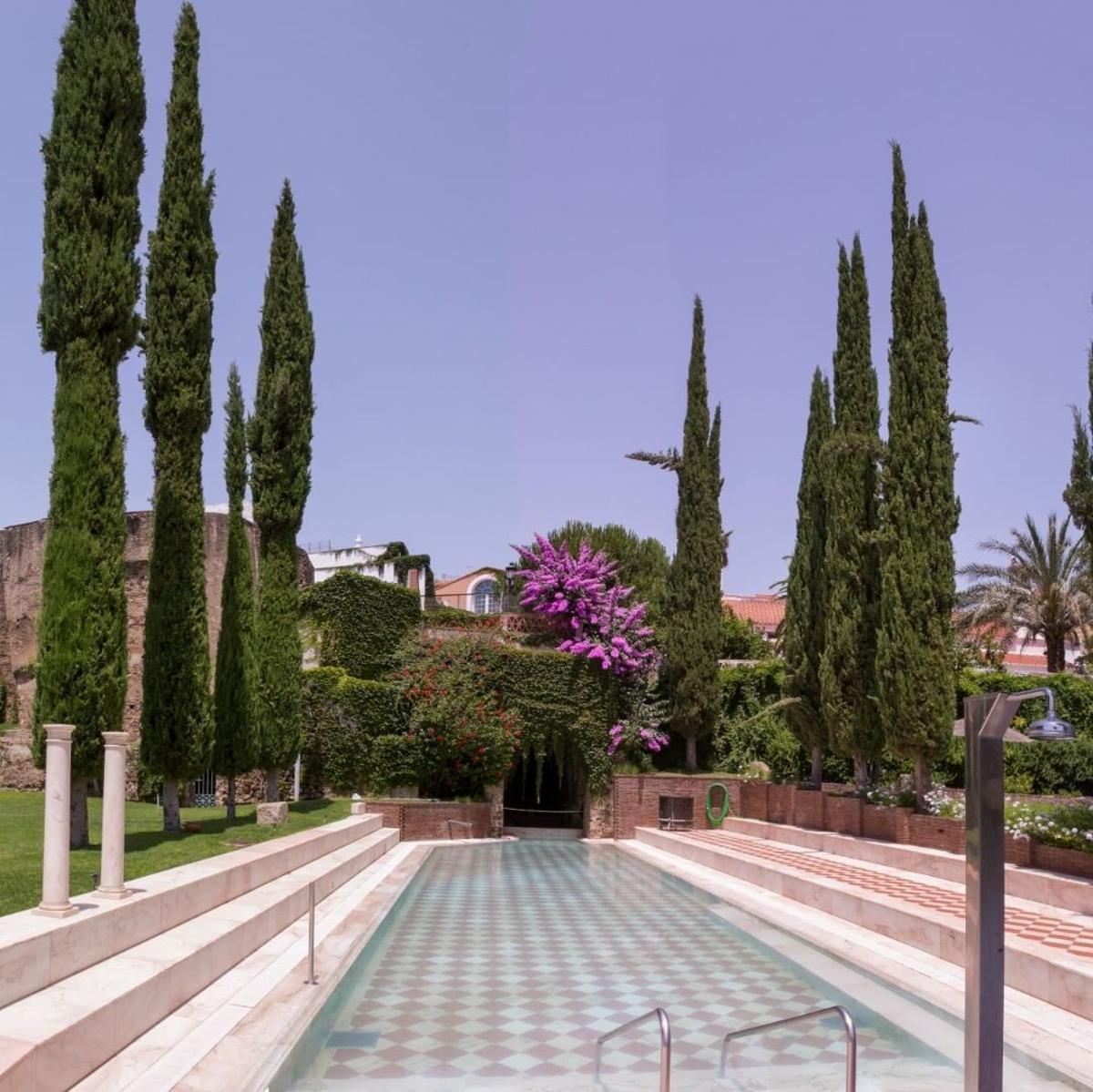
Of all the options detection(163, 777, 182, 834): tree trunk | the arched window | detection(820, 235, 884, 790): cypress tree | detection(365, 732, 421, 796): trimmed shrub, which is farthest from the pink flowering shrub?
the arched window

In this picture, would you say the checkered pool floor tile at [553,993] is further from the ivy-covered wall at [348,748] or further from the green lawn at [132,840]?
the ivy-covered wall at [348,748]

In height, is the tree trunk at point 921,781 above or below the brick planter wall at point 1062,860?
above

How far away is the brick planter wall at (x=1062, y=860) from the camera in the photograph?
12.2 meters

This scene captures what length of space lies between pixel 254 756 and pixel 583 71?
12.2 metres

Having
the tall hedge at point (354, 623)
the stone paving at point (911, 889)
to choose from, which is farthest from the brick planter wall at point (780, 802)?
the tall hedge at point (354, 623)

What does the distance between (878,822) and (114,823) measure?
44.2ft

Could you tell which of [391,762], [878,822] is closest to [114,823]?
[878,822]

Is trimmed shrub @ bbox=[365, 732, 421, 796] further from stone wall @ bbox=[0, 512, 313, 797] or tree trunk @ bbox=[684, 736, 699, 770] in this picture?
tree trunk @ bbox=[684, 736, 699, 770]

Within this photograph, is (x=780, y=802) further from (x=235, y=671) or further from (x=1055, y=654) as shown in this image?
(x=1055, y=654)

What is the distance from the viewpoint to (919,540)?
1703cm

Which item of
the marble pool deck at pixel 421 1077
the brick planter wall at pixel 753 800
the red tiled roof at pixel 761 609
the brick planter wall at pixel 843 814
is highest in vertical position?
the red tiled roof at pixel 761 609

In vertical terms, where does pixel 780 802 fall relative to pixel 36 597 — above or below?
below

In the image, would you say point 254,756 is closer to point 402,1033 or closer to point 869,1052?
point 402,1033

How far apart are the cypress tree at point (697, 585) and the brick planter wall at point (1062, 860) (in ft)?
46.5
